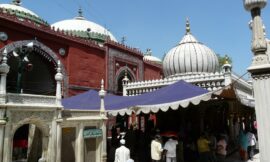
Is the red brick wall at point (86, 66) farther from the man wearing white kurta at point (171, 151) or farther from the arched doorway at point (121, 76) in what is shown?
the man wearing white kurta at point (171, 151)

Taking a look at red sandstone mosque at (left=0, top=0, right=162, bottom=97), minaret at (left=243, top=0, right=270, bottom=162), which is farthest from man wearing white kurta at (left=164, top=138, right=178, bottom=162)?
red sandstone mosque at (left=0, top=0, right=162, bottom=97)

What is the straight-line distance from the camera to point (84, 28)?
19047 mm

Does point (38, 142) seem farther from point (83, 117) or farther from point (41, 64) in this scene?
point (41, 64)

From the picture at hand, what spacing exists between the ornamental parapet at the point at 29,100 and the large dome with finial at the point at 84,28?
452 inches

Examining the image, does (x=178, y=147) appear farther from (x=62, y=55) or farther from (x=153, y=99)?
(x=62, y=55)

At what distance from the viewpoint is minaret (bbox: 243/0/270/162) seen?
4191mm

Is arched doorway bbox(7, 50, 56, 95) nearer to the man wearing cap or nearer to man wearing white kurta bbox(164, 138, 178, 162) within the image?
the man wearing cap

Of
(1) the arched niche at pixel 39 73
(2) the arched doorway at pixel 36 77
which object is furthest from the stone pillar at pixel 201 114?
(2) the arched doorway at pixel 36 77

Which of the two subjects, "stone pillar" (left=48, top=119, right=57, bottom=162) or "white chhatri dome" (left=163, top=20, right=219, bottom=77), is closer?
"stone pillar" (left=48, top=119, right=57, bottom=162)

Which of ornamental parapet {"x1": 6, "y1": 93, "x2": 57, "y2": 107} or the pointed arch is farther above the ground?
the pointed arch

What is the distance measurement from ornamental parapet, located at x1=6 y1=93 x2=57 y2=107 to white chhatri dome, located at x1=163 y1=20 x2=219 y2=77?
8.73m

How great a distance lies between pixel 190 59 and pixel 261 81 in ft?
33.6

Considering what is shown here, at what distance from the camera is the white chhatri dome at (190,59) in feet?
47.3

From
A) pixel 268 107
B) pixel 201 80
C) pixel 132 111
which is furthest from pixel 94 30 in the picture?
pixel 268 107
